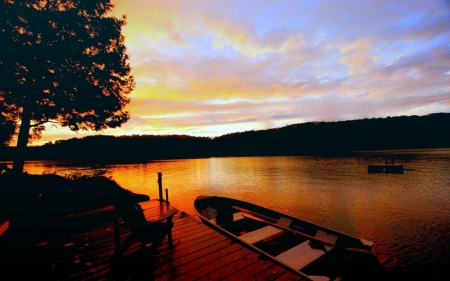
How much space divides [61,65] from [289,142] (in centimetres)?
14786

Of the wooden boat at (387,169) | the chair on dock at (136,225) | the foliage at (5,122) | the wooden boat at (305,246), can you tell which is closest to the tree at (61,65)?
the foliage at (5,122)

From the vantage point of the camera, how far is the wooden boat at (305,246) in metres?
5.91

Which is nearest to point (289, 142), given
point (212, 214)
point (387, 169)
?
point (387, 169)

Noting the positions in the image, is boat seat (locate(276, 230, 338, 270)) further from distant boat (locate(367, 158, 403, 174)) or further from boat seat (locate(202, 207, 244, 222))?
distant boat (locate(367, 158, 403, 174))

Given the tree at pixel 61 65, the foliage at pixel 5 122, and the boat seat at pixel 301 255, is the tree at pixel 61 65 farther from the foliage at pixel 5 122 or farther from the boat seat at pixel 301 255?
the boat seat at pixel 301 255

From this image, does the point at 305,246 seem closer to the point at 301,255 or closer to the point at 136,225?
the point at 301,255

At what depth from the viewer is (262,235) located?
732 cm

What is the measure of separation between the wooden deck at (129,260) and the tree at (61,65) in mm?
9256

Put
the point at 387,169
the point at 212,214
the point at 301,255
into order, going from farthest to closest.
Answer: the point at 387,169
the point at 212,214
the point at 301,255

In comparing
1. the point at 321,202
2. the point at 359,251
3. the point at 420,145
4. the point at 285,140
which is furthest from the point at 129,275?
the point at 420,145

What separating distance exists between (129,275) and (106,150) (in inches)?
5243

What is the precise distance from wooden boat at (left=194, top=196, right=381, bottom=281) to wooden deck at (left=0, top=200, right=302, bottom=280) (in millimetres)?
565

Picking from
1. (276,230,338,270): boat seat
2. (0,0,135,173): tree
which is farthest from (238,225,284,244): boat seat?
(0,0,135,173): tree

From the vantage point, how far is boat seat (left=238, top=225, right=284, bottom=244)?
6923mm
